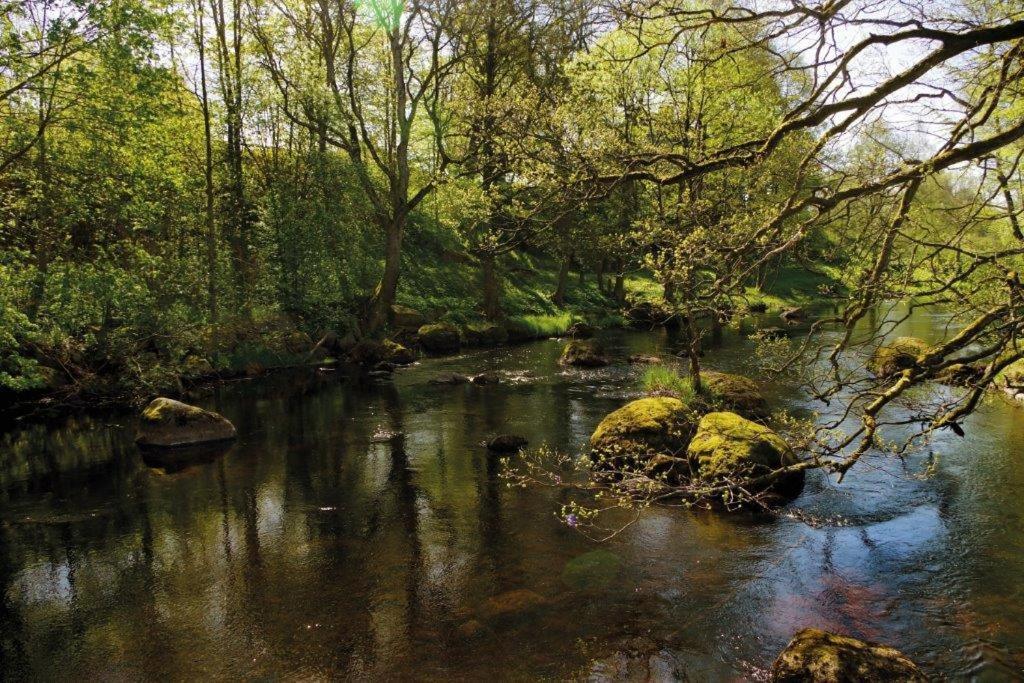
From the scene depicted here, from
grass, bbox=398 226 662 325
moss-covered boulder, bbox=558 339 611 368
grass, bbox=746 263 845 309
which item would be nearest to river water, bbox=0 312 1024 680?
moss-covered boulder, bbox=558 339 611 368

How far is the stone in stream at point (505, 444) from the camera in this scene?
50.0 feet

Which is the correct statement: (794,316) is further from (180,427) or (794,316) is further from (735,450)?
(180,427)

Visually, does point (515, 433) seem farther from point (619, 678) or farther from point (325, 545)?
point (619, 678)

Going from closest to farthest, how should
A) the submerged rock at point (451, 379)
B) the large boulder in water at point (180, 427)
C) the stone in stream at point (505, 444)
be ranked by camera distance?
the stone in stream at point (505, 444)
the large boulder in water at point (180, 427)
the submerged rock at point (451, 379)

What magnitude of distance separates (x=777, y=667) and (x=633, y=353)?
22388 millimetres

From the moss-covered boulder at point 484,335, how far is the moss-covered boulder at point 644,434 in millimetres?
19894

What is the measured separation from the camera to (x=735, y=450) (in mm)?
11891

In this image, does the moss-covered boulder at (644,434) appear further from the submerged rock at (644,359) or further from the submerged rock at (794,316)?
the submerged rock at (794,316)

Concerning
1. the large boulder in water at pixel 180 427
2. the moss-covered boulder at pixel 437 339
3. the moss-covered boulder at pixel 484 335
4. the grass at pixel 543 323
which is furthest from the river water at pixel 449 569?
the grass at pixel 543 323

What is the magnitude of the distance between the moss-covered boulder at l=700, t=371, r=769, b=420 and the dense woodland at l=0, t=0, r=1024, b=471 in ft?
8.64

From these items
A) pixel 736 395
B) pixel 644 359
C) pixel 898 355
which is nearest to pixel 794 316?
pixel 644 359

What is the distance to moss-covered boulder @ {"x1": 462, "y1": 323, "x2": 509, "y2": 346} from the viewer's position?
3388 cm

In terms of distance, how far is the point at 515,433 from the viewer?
659 inches

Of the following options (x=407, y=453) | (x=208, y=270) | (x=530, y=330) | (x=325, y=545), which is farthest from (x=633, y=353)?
(x=325, y=545)
